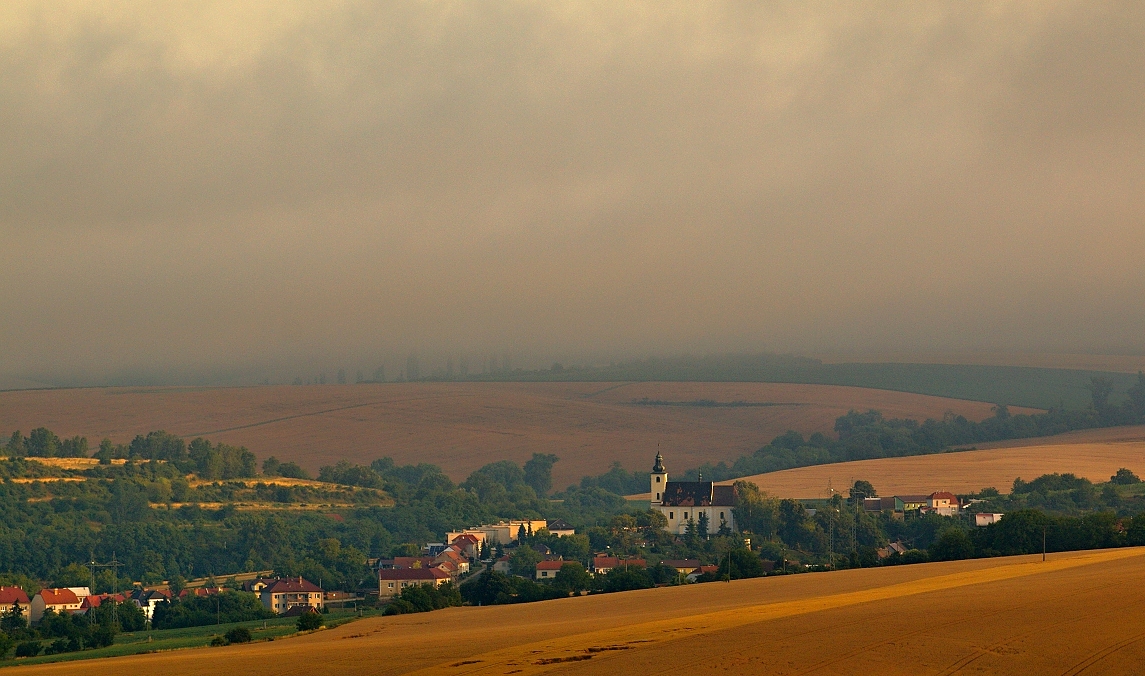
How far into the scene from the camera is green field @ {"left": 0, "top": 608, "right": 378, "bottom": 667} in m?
72.4

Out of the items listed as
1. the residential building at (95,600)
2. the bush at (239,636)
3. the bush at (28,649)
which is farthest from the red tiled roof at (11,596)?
the bush at (239,636)

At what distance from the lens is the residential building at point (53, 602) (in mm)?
117812

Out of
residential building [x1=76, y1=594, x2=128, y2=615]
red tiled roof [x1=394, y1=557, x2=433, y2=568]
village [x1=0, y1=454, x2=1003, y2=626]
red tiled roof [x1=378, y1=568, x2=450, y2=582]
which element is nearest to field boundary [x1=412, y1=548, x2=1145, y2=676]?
village [x1=0, y1=454, x2=1003, y2=626]

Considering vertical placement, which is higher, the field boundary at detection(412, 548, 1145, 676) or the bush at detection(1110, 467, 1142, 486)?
the field boundary at detection(412, 548, 1145, 676)

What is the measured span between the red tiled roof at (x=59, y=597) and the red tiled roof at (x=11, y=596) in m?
1.52

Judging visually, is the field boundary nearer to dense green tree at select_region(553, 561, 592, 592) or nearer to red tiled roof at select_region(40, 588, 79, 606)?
dense green tree at select_region(553, 561, 592, 592)

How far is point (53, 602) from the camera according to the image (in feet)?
392

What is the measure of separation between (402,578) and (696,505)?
150 ft

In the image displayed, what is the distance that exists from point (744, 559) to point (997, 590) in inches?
1728

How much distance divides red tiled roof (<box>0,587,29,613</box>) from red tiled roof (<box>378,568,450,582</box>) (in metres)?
28.5

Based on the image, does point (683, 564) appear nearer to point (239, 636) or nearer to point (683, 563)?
point (683, 563)

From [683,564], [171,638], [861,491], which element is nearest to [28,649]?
[171,638]

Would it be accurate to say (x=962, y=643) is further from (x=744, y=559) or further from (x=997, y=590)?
(x=744, y=559)

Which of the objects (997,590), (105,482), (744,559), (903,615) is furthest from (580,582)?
(105,482)
